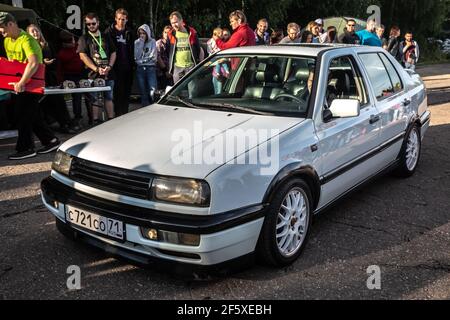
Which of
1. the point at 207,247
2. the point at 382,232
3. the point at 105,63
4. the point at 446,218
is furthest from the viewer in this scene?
the point at 105,63

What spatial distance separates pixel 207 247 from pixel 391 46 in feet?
35.4

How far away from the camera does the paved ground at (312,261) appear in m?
2.83

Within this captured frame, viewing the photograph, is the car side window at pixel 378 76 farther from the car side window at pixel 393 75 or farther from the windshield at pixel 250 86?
the windshield at pixel 250 86

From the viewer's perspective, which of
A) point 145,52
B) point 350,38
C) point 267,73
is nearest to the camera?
point 267,73

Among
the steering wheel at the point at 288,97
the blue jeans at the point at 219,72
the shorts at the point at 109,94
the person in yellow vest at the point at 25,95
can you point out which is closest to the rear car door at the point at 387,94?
the steering wheel at the point at 288,97

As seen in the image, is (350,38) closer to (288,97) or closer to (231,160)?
(288,97)

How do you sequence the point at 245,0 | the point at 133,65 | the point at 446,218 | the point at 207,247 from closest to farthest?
the point at 207,247 → the point at 446,218 → the point at 133,65 → the point at 245,0

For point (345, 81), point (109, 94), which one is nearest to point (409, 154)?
point (345, 81)

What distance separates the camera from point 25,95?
18.2ft

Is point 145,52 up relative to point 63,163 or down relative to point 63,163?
up

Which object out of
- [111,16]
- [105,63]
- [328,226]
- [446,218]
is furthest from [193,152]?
[111,16]

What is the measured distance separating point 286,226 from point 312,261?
0.37 m

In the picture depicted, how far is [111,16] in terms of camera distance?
44.8 ft
